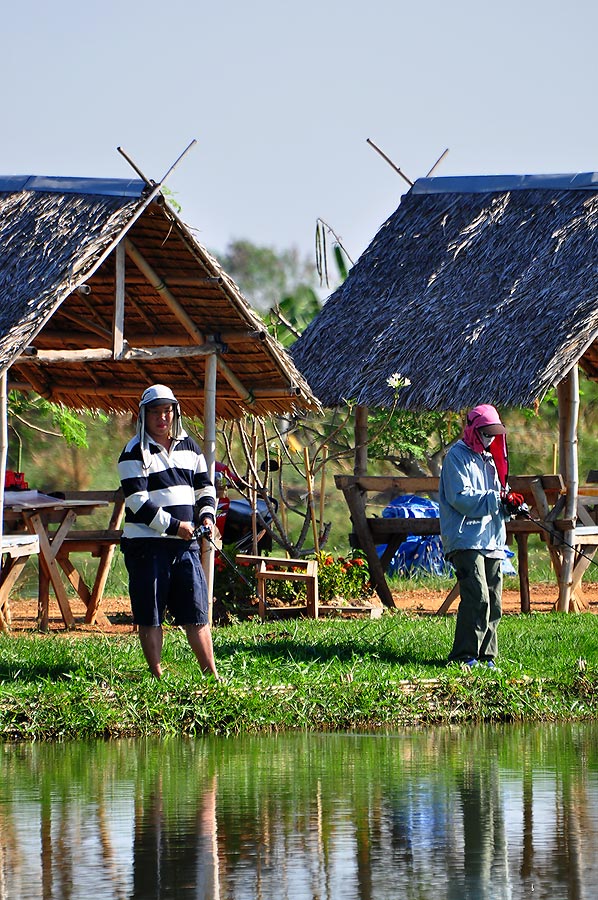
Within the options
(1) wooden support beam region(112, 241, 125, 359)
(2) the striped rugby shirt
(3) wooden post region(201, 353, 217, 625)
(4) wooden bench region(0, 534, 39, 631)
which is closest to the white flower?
(3) wooden post region(201, 353, 217, 625)

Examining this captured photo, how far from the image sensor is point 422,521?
15.3 metres

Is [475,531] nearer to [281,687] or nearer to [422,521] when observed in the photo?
[281,687]

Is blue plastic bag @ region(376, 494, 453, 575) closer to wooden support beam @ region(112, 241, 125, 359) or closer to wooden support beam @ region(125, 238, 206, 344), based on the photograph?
wooden support beam @ region(125, 238, 206, 344)

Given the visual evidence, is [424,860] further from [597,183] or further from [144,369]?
[597,183]

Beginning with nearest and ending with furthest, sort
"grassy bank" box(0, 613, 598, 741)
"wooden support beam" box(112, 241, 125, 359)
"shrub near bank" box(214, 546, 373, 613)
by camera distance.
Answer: "grassy bank" box(0, 613, 598, 741) → "wooden support beam" box(112, 241, 125, 359) → "shrub near bank" box(214, 546, 373, 613)

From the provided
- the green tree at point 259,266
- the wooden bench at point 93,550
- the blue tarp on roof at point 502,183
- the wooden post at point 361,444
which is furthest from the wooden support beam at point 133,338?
Answer: the green tree at point 259,266

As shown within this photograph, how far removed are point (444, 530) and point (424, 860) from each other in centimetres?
498

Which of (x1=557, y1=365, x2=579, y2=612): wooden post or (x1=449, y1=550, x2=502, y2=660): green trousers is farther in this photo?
(x1=557, y1=365, x2=579, y2=612): wooden post

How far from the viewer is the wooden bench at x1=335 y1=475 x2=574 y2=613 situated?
14.7m

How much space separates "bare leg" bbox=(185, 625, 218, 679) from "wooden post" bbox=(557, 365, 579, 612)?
6.22 meters

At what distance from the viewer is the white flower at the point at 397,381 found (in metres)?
14.9

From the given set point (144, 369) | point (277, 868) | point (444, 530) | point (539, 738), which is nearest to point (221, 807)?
point (277, 868)

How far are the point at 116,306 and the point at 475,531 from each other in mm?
3482

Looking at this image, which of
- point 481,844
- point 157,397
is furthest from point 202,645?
point 481,844
